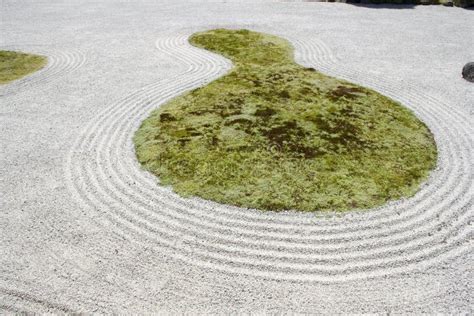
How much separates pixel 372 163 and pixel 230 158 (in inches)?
216

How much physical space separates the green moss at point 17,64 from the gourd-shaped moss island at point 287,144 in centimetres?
1023

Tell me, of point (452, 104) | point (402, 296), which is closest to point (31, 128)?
point (402, 296)

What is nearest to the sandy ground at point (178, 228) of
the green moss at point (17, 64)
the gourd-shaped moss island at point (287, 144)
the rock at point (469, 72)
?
the rock at point (469, 72)

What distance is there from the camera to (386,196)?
1374 cm

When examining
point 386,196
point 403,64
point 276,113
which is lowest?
point 386,196

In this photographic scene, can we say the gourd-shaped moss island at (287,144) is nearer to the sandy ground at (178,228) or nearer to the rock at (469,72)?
the sandy ground at (178,228)

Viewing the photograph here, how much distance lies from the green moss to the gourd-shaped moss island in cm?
1023

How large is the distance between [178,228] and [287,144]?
6255 millimetres

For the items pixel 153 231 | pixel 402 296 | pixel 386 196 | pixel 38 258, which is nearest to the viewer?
pixel 402 296

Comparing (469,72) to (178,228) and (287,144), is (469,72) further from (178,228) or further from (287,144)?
(178,228)

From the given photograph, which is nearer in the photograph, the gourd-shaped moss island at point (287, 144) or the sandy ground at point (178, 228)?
the sandy ground at point (178, 228)

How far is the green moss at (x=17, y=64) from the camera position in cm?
2333

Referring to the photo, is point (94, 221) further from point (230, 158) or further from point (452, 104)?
point (452, 104)

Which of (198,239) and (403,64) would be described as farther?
(403,64)
